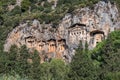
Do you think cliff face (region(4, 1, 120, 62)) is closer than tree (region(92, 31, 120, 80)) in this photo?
No

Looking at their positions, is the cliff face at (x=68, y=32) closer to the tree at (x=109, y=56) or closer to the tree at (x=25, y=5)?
the tree at (x=109, y=56)

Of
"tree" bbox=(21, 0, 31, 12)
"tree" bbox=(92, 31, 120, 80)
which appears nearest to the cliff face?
"tree" bbox=(92, 31, 120, 80)

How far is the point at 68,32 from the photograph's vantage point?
7375cm

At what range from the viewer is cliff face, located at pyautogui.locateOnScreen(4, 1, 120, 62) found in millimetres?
72375

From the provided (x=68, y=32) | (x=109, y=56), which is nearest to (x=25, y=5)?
(x=68, y=32)

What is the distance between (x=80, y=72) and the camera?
4962cm

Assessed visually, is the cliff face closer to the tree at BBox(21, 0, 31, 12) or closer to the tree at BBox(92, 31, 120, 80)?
the tree at BBox(92, 31, 120, 80)

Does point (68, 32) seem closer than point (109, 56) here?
No

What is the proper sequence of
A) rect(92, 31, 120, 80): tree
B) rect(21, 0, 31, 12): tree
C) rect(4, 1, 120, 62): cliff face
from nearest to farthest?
rect(92, 31, 120, 80): tree → rect(4, 1, 120, 62): cliff face → rect(21, 0, 31, 12): tree

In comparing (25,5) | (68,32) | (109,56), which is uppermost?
(25,5)

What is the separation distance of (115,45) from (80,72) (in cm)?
1761

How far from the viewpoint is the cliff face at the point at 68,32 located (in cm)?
7238

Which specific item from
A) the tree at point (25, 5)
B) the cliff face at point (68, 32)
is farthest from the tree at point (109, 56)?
the tree at point (25, 5)

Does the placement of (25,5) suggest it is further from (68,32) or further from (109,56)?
(109,56)
